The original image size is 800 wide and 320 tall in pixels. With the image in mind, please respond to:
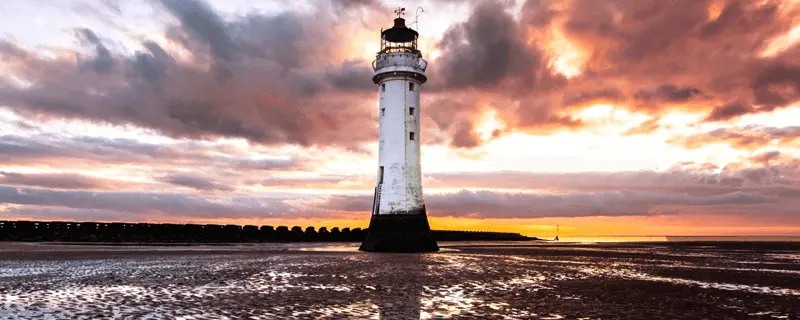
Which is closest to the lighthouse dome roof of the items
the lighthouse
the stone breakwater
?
the lighthouse

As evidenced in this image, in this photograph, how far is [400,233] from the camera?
3075 centimetres

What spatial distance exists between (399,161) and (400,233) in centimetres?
372

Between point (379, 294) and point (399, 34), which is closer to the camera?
point (379, 294)

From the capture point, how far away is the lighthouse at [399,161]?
3081 centimetres

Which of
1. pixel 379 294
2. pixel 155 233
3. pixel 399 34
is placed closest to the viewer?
pixel 379 294

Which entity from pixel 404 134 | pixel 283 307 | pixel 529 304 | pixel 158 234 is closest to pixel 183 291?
pixel 283 307

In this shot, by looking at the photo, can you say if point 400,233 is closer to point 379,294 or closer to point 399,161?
point 399,161

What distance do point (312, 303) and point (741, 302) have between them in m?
8.64

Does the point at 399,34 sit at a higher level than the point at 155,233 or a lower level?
higher

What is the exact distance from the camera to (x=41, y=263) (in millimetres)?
20828

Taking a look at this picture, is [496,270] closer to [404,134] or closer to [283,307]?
[283,307]

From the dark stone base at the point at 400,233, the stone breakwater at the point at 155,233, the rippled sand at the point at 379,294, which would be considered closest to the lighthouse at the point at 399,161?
the dark stone base at the point at 400,233

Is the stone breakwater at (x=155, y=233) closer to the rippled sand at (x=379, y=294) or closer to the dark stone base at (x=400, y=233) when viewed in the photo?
the dark stone base at (x=400, y=233)

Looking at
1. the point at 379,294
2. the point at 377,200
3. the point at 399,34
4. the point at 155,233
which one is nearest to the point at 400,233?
the point at 377,200
